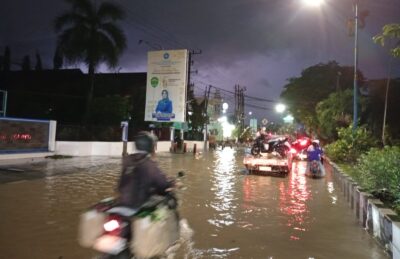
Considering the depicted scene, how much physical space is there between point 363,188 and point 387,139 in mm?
20447

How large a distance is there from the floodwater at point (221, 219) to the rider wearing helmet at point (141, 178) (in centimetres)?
193

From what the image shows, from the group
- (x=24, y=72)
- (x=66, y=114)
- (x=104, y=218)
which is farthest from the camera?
(x=24, y=72)

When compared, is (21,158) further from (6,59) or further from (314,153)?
(6,59)

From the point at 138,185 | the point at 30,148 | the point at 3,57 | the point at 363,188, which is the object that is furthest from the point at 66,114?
the point at 138,185

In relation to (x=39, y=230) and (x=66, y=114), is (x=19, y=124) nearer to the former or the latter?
(x=39, y=230)

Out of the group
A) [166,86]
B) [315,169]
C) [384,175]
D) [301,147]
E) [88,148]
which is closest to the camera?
[384,175]

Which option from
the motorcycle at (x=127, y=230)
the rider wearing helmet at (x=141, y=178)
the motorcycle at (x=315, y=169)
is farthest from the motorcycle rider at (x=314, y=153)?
the motorcycle at (x=127, y=230)

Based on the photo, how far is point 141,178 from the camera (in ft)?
16.0

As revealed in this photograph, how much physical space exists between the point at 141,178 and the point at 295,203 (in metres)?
7.73

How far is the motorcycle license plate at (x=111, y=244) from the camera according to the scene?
14.6 ft

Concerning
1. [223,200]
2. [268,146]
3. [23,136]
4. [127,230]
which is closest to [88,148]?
[23,136]

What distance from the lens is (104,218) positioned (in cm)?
455

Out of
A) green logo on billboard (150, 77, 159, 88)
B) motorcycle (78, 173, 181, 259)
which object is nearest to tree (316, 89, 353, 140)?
green logo on billboard (150, 77, 159, 88)

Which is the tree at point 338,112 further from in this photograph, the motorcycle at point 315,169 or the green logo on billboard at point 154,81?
the motorcycle at point 315,169
